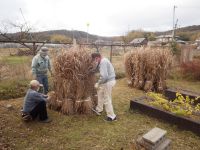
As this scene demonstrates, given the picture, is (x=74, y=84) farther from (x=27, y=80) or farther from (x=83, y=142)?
(x=27, y=80)

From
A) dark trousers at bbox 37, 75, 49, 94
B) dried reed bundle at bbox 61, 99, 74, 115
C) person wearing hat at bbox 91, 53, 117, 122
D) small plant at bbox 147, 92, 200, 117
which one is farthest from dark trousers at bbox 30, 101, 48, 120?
small plant at bbox 147, 92, 200, 117

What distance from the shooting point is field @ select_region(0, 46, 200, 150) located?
4.52m

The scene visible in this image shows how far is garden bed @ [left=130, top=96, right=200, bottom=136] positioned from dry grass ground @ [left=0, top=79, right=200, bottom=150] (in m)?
0.13

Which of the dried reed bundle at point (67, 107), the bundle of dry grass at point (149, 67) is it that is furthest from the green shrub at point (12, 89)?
the bundle of dry grass at point (149, 67)

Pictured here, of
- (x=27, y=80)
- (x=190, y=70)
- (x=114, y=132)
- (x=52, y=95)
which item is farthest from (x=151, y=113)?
(x=190, y=70)

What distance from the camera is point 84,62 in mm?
5906

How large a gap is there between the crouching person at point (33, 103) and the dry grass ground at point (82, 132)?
0.72ft

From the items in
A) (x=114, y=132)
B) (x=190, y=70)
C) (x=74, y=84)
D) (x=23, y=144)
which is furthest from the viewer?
(x=190, y=70)

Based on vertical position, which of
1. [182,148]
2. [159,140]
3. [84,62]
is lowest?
[182,148]

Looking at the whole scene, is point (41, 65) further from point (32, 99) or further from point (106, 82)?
point (106, 82)

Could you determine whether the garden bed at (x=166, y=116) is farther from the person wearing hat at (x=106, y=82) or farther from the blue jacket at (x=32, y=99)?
the blue jacket at (x=32, y=99)

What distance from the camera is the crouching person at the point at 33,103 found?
5141 millimetres

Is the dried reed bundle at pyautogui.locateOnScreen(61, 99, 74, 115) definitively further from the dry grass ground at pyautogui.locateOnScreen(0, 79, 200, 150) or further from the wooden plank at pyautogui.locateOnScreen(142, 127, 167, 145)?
the wooden plank at pyautogui.locateOnScreen(142, 127, 167, 145)

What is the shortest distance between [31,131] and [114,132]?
6.05ft
